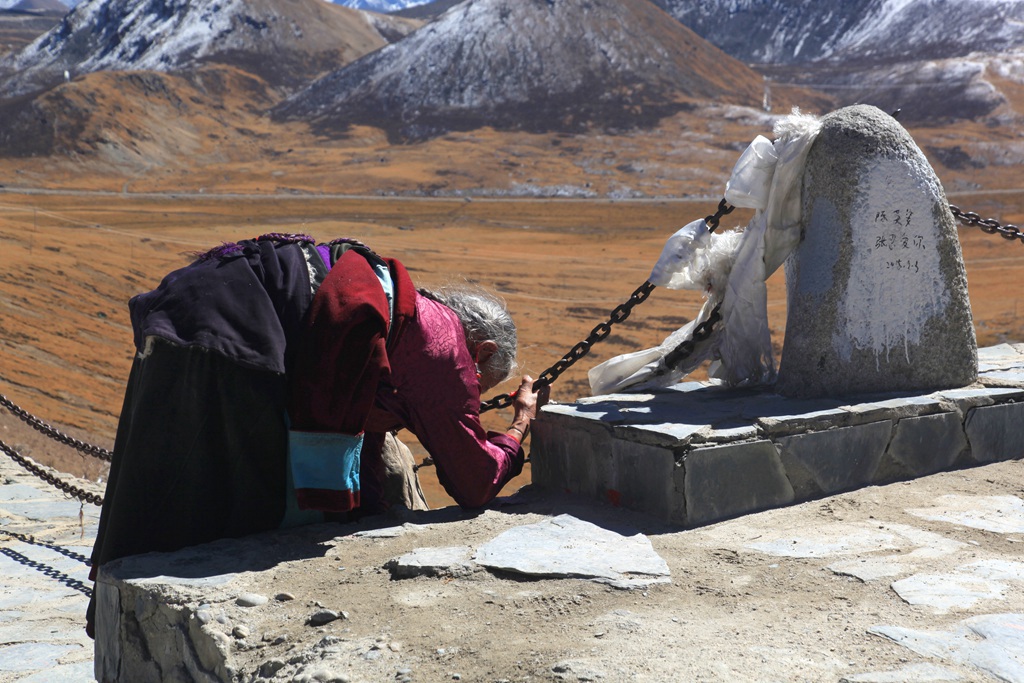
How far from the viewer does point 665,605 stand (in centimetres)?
229

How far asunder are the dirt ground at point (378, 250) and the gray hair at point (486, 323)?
0.63m

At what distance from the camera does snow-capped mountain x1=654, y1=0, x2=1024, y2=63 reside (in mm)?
42125

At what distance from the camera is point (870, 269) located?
343 centimetres

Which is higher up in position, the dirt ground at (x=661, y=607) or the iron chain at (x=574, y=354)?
the iron chain at (x=574, y=354)

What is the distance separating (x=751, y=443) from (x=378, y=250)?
12.2m

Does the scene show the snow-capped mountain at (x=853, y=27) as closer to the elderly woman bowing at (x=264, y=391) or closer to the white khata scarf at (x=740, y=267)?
the white khata scarf at (x=740, y=267)

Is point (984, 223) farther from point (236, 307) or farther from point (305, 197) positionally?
point (305, 197)

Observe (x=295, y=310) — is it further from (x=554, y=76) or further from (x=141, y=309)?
(x=554, y=76)

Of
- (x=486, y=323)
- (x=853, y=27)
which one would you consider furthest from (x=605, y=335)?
(x=853, y=27)

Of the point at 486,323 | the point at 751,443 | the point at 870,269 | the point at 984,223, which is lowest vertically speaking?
the point at 751,443

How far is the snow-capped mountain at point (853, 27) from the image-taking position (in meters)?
42.1

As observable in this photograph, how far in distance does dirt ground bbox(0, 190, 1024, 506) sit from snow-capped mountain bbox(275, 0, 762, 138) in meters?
10.6

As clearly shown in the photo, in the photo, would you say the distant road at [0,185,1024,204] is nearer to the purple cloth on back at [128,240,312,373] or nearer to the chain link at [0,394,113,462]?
the chain link at [0,394,113,462]

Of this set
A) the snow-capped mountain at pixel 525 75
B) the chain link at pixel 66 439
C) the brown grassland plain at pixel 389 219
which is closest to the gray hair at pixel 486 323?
the chain link at pixel 66 439
